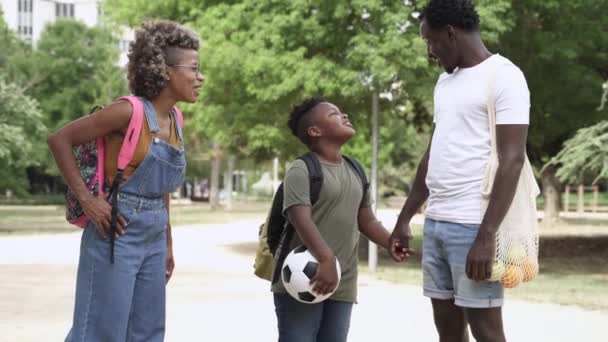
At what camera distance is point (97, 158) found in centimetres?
460

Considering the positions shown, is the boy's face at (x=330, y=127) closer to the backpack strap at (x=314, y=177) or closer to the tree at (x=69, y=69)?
the backpack strap at (x=314, y=177)

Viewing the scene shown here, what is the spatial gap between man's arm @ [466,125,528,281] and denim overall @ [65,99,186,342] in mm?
1316

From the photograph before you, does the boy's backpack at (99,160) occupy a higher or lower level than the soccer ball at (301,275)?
higher

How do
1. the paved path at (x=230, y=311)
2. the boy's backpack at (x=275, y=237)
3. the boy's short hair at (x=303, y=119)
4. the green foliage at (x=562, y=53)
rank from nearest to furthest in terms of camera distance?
the boy's backpack at (x=275, y=237)
the boy's short hair at (x=303, y=119)
the paved path at (x=230, y=311)
the green foliage at (x=562, y=53)

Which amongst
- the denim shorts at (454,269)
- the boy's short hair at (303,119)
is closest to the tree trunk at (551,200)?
the boy's short hair at (303,119)

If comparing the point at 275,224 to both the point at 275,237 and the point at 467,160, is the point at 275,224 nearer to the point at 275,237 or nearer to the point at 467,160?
the point at 275,237

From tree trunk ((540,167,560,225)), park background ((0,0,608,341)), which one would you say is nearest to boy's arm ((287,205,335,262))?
park background ((0,0,608,341))

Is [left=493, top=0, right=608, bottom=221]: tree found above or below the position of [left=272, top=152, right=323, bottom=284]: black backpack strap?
above

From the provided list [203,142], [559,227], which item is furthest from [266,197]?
[559,227]

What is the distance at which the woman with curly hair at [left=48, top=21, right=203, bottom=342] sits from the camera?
4539mm

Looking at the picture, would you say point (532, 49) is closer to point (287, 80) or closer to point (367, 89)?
point (367, 89)

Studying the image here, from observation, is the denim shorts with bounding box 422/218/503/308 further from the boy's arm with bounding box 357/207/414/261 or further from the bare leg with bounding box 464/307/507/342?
the boy's arm with bounding box 357/207/414/261

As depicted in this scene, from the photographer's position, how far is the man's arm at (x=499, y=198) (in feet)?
14.3

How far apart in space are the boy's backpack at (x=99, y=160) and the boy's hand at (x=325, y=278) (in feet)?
3.11
